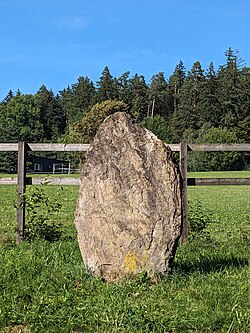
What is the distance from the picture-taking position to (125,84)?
99.5 metres

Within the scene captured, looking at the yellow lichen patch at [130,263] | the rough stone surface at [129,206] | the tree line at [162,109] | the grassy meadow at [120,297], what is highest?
the tree line at [162,109]

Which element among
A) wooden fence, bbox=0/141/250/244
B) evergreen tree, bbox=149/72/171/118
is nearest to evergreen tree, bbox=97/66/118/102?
evergreen tree, bbox=149/72/171/118

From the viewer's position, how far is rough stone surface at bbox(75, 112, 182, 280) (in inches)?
215

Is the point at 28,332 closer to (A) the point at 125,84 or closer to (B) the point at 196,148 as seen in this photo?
(B) the point at 196,148

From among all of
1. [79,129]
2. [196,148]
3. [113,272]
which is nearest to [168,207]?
[113,272]

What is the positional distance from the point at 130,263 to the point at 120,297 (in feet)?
2.19

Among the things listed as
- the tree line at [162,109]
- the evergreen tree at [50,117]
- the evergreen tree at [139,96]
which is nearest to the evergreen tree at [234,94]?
the tree line at [162,109]

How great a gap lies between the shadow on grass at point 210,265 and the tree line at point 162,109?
6070 cm

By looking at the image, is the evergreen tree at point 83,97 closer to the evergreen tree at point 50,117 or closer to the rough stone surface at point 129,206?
the evergreen tree at point 50,117

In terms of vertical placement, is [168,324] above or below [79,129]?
below

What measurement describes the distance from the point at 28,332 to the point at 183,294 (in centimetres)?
168

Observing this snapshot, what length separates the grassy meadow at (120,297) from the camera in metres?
4.23

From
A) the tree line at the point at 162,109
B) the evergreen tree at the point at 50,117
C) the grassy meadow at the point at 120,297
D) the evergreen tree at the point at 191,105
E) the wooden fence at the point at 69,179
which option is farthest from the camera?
the evergreen tree at the point at 50,117

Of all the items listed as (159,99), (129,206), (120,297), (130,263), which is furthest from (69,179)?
(159,99)
